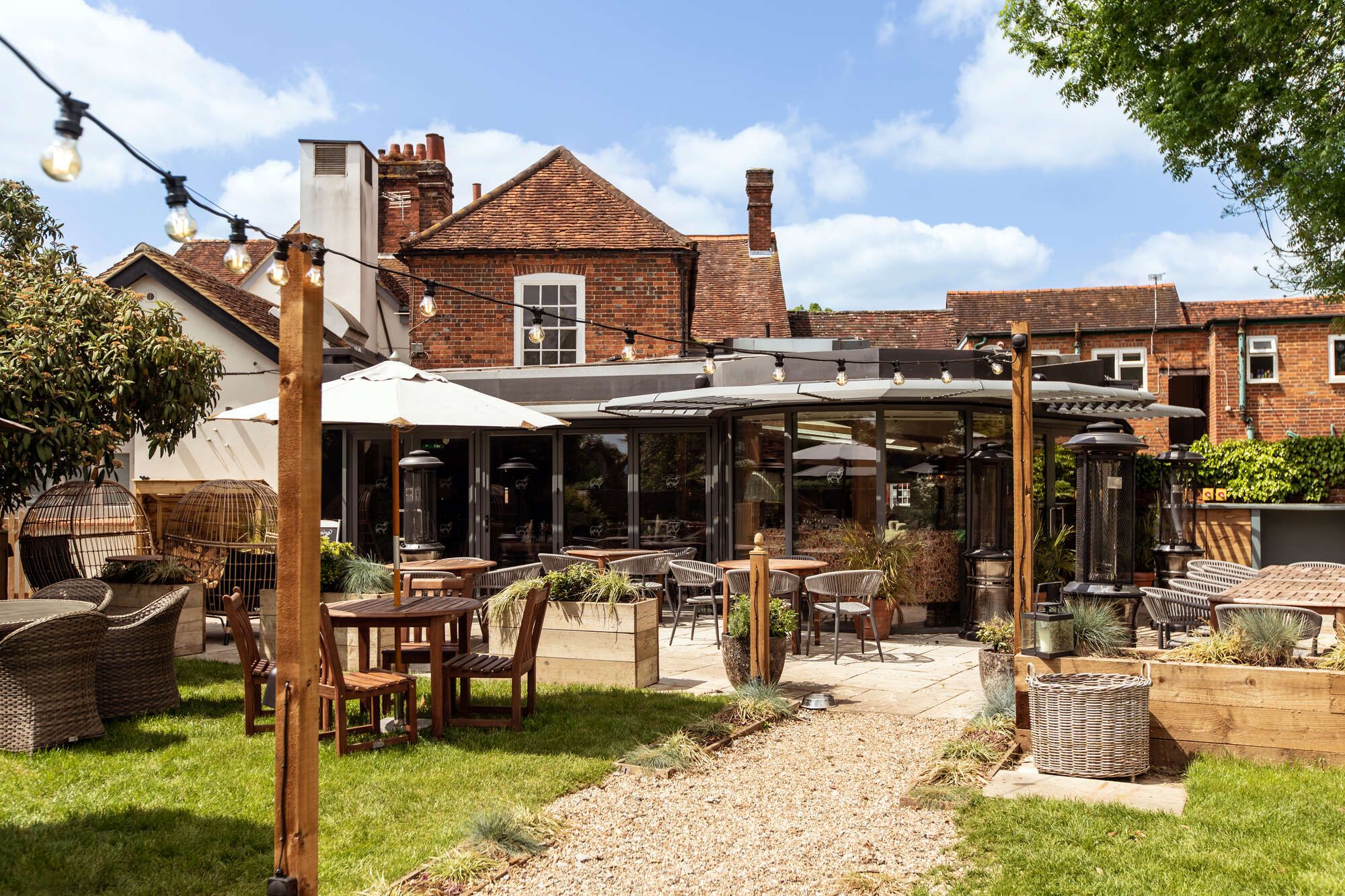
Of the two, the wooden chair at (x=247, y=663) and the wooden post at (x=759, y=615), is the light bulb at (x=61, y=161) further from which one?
the wooden post at (x=759, y=615)

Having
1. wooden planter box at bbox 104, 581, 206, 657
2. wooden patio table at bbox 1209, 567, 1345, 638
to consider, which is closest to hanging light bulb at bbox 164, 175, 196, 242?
wooden planter box at bbox 104, 581, 206, 657

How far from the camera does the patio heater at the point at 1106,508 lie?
8062mm

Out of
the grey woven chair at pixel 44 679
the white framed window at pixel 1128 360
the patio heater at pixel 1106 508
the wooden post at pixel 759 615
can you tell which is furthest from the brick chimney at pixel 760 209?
the grey woven chair at pixel 44 679

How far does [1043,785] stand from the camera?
5.27 metres

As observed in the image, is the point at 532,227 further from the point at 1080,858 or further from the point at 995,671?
the point at 1080,858

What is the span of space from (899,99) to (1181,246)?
19.8 metres

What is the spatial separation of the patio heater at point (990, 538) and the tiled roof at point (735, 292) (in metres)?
8.94

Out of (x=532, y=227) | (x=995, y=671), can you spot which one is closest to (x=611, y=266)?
(x=532, y=227)

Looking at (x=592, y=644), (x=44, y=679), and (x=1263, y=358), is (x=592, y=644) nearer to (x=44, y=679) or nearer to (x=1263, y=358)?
(x=44, y=679)

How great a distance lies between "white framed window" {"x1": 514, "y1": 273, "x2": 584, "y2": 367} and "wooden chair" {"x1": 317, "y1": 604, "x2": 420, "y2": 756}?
9.87 m

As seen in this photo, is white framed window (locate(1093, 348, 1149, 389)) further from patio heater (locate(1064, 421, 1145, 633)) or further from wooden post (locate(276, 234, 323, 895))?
wooden post (locate(276, 234, 323, 895))

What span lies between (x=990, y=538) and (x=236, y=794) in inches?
308

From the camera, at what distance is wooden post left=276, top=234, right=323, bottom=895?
138 inches

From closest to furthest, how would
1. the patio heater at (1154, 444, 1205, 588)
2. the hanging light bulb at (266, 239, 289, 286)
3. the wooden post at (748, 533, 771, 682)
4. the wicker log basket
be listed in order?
1. the hanging light bulb at (266, 239, 289, 286)
2. the wicker log basket
3. the wooden post at (748, 533, 771, 682)
4. the patio heater at (1154, 444, 1205, 588)
